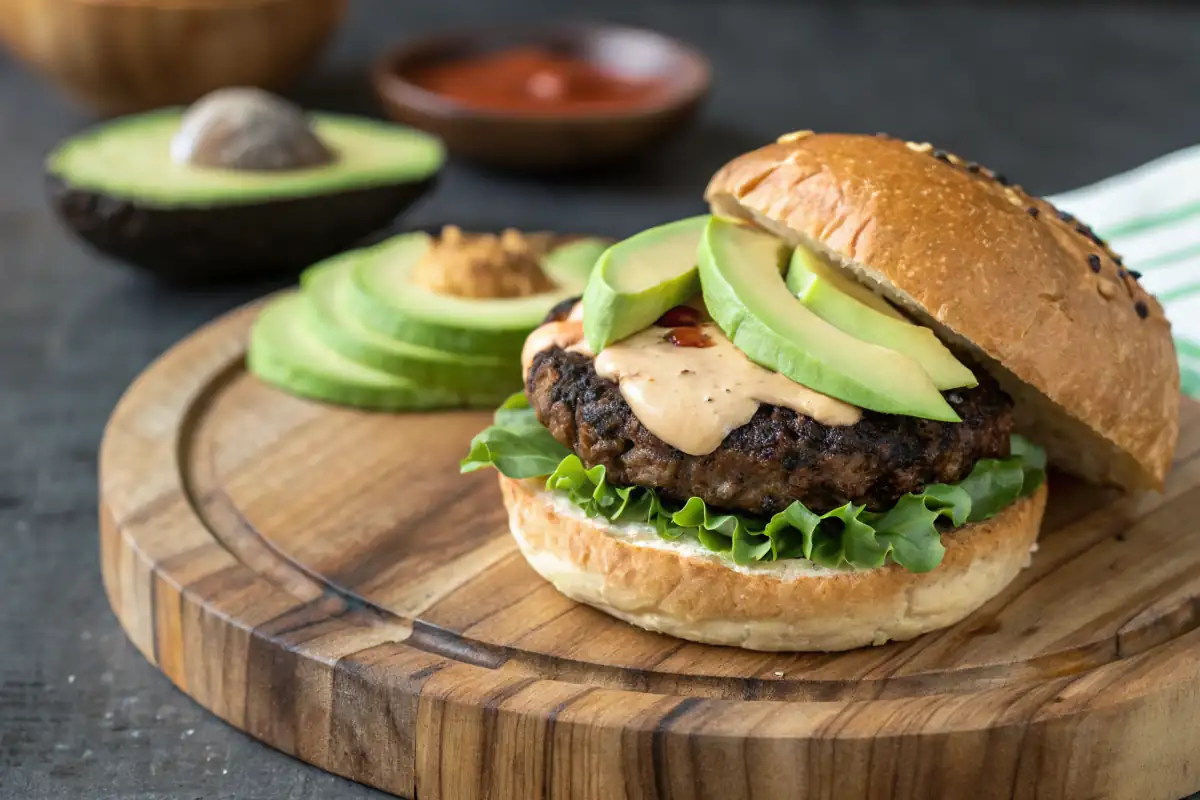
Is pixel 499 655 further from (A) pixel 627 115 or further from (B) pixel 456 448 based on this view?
(A) pixel 627 115

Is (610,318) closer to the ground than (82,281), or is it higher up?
higher up

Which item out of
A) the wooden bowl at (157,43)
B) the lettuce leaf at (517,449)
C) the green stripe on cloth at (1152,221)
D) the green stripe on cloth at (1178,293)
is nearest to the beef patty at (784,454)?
the lettuce leaf at (517,449)

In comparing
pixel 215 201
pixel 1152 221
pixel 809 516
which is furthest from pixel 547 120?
pixel 809 516

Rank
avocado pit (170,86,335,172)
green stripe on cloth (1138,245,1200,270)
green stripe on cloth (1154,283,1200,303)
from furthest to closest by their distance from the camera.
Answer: avocado pit (170,86,335,172), green stripe on cloth (1138,245,1200,270), green stripe on cloth (1154,283,1200,303)

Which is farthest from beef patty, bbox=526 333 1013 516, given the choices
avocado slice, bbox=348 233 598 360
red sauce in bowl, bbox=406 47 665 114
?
red sauce in bowl, bbox=406 47 665 114

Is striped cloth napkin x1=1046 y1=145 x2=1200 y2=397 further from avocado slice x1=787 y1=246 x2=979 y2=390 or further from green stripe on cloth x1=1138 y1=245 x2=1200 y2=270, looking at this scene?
avocado slice x1=787 y1=246 x2=979 y2=390

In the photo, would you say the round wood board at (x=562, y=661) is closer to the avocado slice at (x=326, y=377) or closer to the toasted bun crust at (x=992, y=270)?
the avocado slice at (x=326, y=377)

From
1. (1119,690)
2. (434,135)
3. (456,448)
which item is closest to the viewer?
(1119,690)

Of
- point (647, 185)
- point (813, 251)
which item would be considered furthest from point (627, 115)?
point (813, 251)
